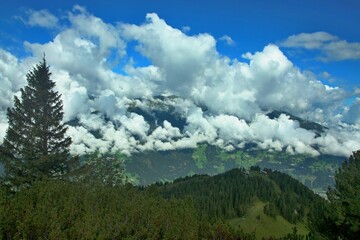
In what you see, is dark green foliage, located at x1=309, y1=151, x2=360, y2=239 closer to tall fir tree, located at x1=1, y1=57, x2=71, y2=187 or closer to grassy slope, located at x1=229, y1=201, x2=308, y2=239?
tall fir tree, located at x1=1, y1=57, x2=71, y2=187

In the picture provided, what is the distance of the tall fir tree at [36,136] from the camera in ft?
179

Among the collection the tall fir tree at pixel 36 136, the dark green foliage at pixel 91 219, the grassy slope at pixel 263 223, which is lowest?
the grassy slope at pixel 263 223

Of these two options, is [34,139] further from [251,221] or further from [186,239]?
[251,221]

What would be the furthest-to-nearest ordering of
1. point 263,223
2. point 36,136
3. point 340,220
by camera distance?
point 263,223 < point 36,136 < point 340,220

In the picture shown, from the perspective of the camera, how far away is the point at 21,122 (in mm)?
58438

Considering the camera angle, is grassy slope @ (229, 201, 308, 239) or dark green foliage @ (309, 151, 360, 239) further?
grassy slope @ (229, 201, 308, 239)

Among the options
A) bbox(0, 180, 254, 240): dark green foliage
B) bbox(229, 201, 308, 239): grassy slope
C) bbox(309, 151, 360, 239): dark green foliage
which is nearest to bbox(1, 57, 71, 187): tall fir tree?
bbox(0, 180, 254, 240): dark green foliage

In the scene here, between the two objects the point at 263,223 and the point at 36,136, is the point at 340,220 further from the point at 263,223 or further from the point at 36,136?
the point at 263,223

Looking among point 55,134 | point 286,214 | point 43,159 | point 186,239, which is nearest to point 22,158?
point 43,159

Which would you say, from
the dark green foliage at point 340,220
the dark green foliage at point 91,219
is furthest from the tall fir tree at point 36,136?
the dark green foliage at point 340,220

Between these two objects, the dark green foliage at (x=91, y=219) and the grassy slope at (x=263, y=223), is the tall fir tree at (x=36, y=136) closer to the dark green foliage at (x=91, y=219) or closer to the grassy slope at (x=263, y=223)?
the dark green foliage at (x=91, y=219)

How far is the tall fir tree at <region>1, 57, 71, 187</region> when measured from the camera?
54531 mm

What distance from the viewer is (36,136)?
59250 millimetres

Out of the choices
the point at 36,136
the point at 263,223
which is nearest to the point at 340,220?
the point at 36,136
